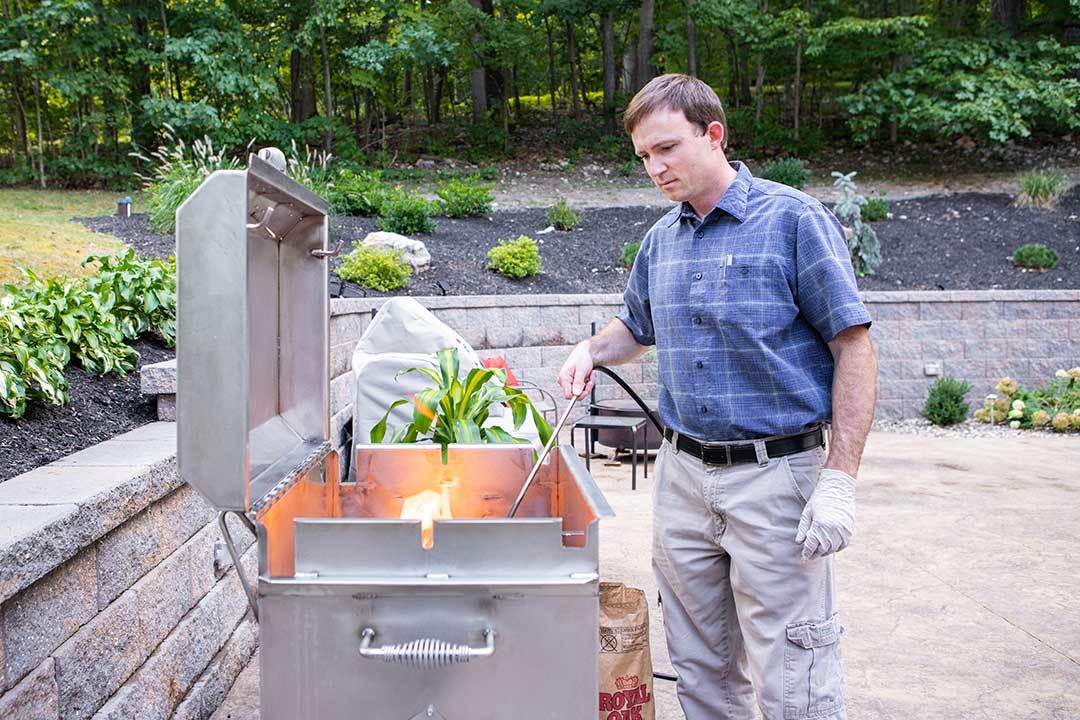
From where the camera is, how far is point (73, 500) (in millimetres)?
1975

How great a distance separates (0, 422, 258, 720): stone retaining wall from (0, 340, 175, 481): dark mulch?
5.7 inches

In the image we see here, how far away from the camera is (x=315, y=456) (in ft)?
6.84

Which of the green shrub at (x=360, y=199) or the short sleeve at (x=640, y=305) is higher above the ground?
the green shrub at (x=360, y=199)

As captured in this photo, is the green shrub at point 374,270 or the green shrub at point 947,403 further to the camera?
the green shrub at point 947,403

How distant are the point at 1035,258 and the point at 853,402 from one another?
9390mm

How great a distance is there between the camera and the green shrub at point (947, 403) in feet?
27.9

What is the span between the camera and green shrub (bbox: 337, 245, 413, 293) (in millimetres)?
7734

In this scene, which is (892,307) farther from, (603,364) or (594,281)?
(603,364)

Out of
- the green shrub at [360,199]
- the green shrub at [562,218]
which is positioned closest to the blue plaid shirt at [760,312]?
the green shrub at [360,199]

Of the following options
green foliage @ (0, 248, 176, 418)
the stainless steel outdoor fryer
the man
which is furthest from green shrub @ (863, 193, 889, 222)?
the stainless steel outdoor fryer

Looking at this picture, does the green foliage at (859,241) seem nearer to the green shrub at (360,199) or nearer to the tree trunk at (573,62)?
the green shrub at (360,199)

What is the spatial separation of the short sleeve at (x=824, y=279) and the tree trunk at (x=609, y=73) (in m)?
16.6

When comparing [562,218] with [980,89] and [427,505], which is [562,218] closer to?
[980,89]

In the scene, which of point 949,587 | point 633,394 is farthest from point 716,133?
point 949,587
